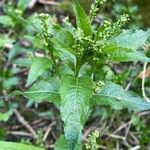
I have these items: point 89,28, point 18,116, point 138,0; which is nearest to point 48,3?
point 138,0

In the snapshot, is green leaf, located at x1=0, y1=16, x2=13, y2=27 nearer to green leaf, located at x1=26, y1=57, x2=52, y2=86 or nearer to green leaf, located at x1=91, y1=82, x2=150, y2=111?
green leaf, located at x1=26, y1=57, x2=52, y2=86

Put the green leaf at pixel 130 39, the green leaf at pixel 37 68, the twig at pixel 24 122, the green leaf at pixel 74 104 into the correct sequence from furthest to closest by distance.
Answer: the twig at pixel 24 122, the green leaf at pixel 37 68, the green leaf at pixel 130 39, the green leaf at pixel 74 104

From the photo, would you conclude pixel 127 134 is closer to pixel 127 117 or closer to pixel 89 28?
pixel 127 117

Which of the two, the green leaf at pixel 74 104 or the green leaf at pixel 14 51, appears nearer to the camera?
the green leaf at pixel 74 104

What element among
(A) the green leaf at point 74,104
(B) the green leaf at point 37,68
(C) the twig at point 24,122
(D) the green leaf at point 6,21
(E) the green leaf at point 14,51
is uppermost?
(D) the green leaf at point 6,21

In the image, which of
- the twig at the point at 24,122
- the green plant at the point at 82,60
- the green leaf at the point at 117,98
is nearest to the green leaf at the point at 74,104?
the green plant at the point at 82,60

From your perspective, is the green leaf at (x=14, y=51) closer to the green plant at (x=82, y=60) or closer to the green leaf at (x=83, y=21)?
the green plant at (x=82, y=60)

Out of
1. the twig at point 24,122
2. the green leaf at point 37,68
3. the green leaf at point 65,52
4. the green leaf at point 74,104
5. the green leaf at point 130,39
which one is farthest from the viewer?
the twig at point 24,122
